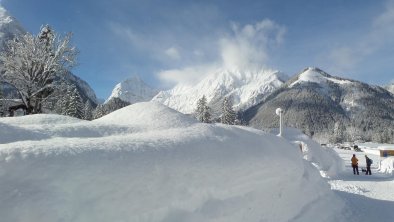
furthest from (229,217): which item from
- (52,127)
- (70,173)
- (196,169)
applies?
(52,127)

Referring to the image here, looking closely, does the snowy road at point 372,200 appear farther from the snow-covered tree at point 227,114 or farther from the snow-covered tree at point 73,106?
the snow-covered tree at point 227,114

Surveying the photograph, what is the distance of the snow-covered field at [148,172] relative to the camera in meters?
5.74

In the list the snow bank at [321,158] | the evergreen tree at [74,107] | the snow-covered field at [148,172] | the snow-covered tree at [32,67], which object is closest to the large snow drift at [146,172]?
the snow-covered field at [148,172]

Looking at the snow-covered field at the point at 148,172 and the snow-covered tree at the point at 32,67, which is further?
the snow-covered tree at the point at 32,67

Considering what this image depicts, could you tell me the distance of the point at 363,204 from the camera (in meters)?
14.9

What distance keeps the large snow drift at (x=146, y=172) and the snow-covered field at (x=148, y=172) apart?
15mm

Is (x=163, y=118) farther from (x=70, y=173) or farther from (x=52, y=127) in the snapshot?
(x=70, y=173)

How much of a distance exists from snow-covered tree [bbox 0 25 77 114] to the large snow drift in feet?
48.6

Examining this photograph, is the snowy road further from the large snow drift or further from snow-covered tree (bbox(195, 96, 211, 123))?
snow-covered tree (bbox(195, 96, 211, 123))

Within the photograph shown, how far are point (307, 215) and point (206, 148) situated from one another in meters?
4.06

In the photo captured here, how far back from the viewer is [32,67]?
77.5ft

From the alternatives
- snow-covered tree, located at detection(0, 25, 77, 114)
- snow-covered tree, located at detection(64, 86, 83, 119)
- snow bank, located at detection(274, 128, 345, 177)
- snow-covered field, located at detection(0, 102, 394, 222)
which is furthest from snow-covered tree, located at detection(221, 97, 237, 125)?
snow-covered field, located at detection(0, 102, 394, 222)

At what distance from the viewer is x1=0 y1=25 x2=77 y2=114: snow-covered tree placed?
23.3 m

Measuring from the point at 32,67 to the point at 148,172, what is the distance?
19208mm
